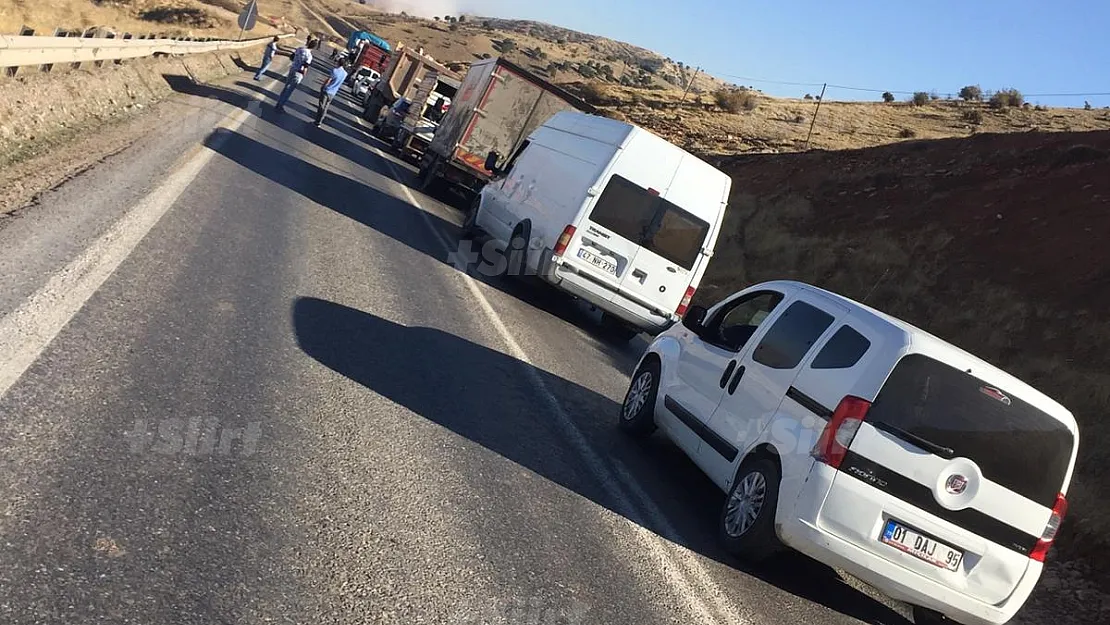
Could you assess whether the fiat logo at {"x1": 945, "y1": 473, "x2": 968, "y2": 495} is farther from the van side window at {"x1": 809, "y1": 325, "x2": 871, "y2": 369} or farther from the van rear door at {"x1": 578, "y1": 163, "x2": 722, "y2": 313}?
the van rear door at {"x1": 578, "y1": 163, "x2": 722, "y2": 313}

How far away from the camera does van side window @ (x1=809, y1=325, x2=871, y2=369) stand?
19.8 feet

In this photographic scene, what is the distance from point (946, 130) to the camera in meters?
49.6

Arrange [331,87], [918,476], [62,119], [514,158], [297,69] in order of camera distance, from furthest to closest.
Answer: [331,87] → [297,69] → [514,158] → [62,119] → [918,476]

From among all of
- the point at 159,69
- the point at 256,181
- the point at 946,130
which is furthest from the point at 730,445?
the point at 946,130

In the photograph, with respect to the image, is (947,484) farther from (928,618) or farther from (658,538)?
(658,538)

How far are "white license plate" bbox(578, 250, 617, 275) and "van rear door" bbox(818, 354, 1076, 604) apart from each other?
672 cm

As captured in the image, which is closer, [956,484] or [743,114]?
[956,484]

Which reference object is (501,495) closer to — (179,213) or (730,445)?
(730,445)

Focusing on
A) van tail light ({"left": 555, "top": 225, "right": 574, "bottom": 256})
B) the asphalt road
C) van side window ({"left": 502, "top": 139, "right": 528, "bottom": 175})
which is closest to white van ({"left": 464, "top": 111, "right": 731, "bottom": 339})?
van tail light ({"left": 555, "top": 225, "right": 574, "bottom": 256})

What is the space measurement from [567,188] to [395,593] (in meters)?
8.85

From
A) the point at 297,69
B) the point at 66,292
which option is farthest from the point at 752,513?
the point at 297,69

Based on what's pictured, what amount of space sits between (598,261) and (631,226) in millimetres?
601

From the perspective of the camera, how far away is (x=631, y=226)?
12289 millimetres

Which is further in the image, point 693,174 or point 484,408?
point 693,174
